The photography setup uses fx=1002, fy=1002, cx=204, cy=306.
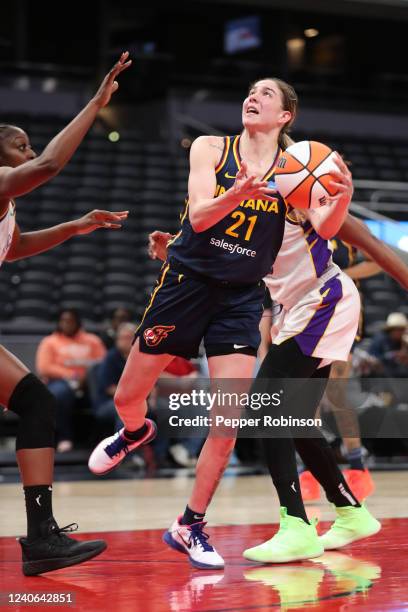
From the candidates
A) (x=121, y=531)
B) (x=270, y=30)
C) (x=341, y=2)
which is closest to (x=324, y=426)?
(x=121, y=531)

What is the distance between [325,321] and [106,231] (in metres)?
11.1

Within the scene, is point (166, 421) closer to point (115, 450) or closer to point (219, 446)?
point (115, 450)

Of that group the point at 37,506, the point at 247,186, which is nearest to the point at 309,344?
the point at 247,186

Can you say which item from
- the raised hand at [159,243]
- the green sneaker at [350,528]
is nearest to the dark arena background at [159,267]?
the green sneaker at [350,528]

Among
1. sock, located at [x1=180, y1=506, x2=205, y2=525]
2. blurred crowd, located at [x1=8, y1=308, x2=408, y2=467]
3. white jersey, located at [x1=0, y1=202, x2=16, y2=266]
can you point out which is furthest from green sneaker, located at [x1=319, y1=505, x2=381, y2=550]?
blurred crowd, located at [x1=8, y1=308, x2=408, y2=467]

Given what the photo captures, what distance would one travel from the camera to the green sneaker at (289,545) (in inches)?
159

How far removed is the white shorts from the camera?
427 centimetres

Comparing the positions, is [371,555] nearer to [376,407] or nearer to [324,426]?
[324,426]

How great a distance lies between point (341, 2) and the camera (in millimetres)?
18422

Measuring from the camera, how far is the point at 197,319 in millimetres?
4016

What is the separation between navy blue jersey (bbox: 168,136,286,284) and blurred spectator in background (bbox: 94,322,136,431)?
513 cm

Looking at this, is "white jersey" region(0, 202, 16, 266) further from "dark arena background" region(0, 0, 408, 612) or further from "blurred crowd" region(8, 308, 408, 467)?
"blurred crowd" region(8, 308, 408, 467)

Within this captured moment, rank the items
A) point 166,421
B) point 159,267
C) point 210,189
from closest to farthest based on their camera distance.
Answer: point 210,189
point 166,421
point 159,267

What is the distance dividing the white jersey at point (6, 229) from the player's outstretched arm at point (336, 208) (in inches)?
47.4
